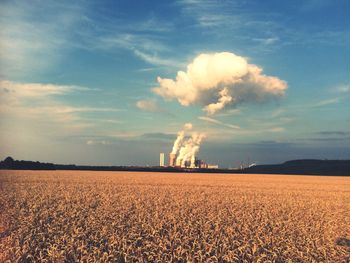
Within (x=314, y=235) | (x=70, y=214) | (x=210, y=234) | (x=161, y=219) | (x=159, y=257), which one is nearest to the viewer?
(x=159, y=257)

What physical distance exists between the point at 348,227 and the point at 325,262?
24.8ft

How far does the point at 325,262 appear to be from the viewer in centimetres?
1068

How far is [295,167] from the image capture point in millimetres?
193875

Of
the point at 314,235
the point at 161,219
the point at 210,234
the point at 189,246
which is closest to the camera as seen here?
the point at 189,246

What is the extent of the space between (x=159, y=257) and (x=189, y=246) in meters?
1.31

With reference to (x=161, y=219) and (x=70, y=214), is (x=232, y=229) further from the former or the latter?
(x=70, y=214)

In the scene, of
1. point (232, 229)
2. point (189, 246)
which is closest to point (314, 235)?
point (232, 229)

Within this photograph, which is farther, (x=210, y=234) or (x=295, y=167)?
(x=295, y=167)

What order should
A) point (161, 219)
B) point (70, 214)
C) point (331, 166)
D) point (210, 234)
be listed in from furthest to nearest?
point (331, 166) < point (70, 214) < point (161, 219) < point (210, 234)

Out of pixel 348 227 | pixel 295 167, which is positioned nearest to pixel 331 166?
pixel 295 167

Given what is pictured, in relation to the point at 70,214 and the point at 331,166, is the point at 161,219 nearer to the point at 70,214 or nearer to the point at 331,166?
the point at 70,214

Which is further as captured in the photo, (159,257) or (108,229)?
(108,229)

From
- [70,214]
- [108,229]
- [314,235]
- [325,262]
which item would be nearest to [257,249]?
[325,262]

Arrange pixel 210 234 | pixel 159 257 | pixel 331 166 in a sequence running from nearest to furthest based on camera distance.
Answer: pixel 159 257 → pixel 210 234 → pixel 331 166
